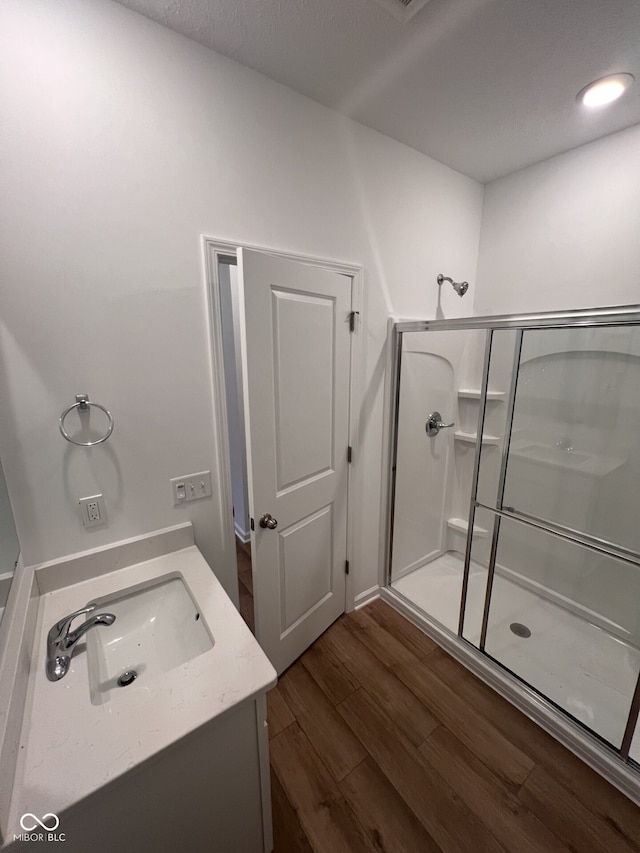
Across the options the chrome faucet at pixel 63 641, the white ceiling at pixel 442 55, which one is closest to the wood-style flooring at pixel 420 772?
the chrome faucet at pixel 63 641

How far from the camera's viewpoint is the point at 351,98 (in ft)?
4.88

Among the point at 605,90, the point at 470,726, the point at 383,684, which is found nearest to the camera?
the point at 605,90

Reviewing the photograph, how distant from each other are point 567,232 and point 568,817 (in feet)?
8.73

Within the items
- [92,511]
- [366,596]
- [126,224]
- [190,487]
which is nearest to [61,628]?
[92,511]

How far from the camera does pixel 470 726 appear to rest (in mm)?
1527

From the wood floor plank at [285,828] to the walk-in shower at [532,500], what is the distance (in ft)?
3.52

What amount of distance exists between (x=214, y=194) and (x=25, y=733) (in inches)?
66.6

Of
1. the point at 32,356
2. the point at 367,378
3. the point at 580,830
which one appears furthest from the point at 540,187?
the point at 580,830

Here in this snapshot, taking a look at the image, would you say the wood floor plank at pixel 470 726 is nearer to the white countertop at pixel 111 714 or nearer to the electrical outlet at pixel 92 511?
the white countertop at pixel 111 714

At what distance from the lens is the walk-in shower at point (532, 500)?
1.71 metres

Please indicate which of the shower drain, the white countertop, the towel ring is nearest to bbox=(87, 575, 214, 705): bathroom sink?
the white countertop

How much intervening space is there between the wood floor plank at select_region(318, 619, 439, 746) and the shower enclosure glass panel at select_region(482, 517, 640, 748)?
0.52 metres

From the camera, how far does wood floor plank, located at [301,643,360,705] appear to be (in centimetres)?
167

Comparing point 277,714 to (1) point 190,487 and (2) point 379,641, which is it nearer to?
(2) point 379,641
